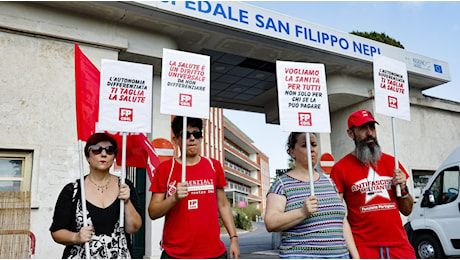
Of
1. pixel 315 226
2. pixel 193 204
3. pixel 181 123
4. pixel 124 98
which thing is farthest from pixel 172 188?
pixel 315 226

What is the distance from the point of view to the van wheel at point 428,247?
7922 mm

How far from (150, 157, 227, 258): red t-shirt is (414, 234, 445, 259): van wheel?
21.6 ft

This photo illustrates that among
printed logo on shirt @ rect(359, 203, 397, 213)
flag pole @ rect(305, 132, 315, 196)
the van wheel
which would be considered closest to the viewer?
flag pole @ rect(305, 132, 315, 196)

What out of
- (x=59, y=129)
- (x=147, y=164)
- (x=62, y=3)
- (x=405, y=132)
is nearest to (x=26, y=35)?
(x=62, y=3)

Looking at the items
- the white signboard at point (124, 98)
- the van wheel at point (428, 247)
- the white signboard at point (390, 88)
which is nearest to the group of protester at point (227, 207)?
the white signboard at point (124, 98)

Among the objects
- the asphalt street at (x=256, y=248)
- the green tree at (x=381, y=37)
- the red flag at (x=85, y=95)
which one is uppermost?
the green tree at (x=381, y=37)

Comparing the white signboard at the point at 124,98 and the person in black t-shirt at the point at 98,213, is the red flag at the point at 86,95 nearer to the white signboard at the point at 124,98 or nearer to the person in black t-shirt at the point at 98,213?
the white signboard at the point at 124,98

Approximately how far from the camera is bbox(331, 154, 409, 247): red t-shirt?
330cm

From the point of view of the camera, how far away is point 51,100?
680 centimetres

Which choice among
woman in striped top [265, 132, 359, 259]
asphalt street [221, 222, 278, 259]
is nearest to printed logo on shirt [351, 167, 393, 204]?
woman in striped top [265, 132, 359, 259]

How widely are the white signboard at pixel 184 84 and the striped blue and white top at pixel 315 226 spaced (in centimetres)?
104

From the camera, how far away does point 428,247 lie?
8195 millimetres

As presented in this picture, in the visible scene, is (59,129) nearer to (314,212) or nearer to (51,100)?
(51,100)

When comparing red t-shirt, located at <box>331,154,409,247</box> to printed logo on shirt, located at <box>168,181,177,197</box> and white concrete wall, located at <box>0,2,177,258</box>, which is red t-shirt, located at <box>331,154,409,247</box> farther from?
white concrete wall, located at <box>0,2,177,258</box>
